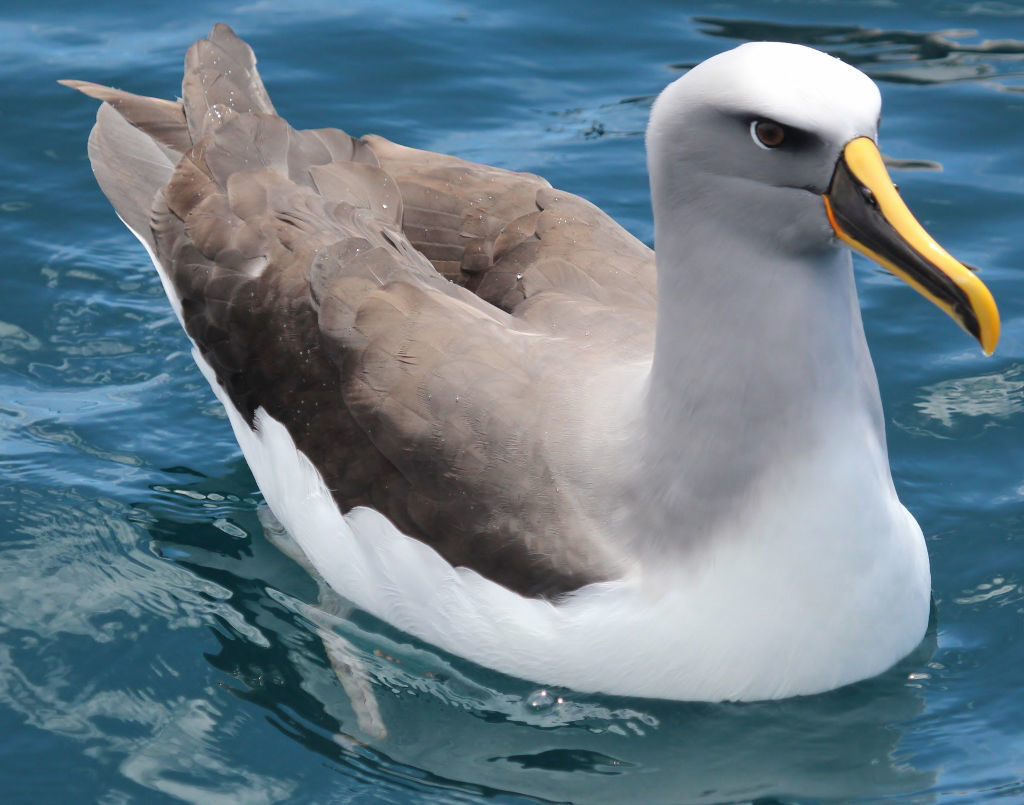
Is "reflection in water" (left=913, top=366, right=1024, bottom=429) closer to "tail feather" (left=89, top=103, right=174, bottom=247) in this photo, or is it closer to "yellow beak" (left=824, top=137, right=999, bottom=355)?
"yellow beak" (left=824, top=137, right=999, bottom=355)

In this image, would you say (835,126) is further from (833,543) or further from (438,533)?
(438,533)

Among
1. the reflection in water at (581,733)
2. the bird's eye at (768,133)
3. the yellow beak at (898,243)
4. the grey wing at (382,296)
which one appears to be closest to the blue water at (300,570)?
the reflection in water at (581,733)

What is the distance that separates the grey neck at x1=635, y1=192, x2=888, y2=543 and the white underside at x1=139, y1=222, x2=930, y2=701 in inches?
5.2

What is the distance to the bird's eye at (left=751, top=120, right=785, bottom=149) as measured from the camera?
4793 mm

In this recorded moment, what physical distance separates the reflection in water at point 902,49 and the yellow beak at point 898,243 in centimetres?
613

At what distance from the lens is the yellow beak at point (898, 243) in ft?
15.2

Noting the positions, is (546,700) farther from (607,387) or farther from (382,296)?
(382,296)

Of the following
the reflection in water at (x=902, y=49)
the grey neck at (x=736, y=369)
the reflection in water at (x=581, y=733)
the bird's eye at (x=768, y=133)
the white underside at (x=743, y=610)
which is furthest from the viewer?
the reflection in water at (x=902, y=49)

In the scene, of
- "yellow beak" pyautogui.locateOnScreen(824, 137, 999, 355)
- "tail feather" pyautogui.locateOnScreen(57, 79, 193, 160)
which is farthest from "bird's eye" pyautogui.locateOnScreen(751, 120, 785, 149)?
"tail feather" pyautogui.locateOnScreen(57, 79, 193, 160)

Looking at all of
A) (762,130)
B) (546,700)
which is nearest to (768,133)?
(762,130)

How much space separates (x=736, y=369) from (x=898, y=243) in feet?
2.52

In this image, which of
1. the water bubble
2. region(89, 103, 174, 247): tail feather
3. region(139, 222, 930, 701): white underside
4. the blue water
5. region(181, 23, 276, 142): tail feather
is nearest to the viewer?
region(139, 222, 930, 701): white underside

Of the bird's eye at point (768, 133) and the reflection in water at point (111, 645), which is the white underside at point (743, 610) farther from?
the bird's eye at point (768, 133)

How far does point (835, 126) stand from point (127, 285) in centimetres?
519
